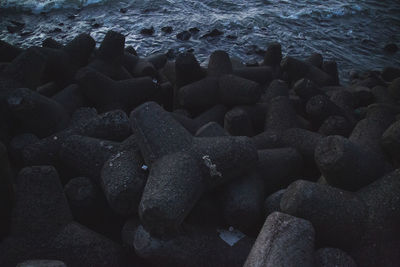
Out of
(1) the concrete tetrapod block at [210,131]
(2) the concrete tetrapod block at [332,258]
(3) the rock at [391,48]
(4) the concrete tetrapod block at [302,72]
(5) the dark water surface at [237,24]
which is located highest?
(1) the concrete tetrapod block at [210,131]

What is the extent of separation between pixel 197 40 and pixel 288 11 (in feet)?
7.78

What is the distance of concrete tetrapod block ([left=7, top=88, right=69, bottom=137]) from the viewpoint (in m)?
2.55

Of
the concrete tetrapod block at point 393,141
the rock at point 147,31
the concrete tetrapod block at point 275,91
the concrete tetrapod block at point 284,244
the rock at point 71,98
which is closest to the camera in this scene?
the concrete tetrapod block at point 284,244

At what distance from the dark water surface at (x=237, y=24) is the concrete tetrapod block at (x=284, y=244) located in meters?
3.91

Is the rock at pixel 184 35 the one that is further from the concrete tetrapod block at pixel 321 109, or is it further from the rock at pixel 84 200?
the rock at pixel 84 200

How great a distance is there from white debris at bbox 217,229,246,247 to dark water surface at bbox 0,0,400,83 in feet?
12.2

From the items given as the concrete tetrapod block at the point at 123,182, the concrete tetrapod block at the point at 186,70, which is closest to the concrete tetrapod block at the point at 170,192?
the concrete tetrapod block at the point at 123,182

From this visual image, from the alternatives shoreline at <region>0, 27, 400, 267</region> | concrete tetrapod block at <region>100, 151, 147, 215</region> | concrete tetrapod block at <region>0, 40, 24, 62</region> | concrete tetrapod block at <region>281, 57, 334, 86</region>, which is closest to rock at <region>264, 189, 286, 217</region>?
shoreline at <region>0, 27, 400, 267</region>

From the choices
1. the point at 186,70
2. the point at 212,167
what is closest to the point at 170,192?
the point at 212,167

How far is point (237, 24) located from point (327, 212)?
5245 millimetres

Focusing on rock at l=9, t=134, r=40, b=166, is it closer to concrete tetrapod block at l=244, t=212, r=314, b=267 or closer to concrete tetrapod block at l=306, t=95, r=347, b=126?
concrete tetrapod block at l=244, t=212, r=314, b=267

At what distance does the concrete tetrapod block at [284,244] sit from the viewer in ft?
5.12

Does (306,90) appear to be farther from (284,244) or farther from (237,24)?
(237,24)

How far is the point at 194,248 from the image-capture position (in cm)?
189
